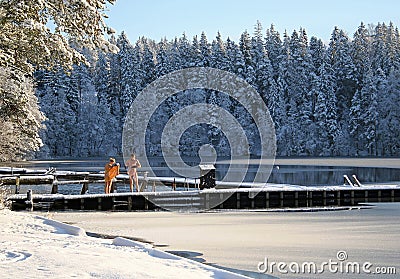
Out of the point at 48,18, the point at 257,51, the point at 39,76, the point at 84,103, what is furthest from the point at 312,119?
the point at 48,18

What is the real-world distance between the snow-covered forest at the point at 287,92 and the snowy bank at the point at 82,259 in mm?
68541

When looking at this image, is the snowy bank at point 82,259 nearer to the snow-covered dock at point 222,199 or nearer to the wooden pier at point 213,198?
the wooden pier at point 213,198

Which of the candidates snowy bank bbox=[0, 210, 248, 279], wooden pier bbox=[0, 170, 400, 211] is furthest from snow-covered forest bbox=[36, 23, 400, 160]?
snowy bank bbox=[0, 210, 248, 279]

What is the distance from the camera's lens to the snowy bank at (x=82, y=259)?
22.0 ft

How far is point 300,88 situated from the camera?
3292 inches

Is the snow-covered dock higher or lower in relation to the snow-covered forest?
lower

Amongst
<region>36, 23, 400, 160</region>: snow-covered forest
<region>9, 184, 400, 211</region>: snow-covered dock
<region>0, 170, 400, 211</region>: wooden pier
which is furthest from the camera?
<region>36, 23, 400, 160</region>: snow-covered forest

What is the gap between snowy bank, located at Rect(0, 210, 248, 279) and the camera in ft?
22.0

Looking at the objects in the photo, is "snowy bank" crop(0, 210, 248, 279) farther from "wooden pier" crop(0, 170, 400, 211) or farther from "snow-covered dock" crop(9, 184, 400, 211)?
"snow-covered dock" crop(9, 184, 400, 211)

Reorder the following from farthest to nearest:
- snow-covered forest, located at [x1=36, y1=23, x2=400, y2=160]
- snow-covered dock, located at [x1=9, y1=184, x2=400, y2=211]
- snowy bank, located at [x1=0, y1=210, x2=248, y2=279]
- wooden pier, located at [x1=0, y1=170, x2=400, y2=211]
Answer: snow-covered forest, located at [x1=36, y1=23, x2=400, y2=160] < snow-covered dock, located at [x1=9, y1=184, x2=400, y2=211] < wooden pier, located at [x1=0, y1=170, x2=400, y2=211] < snowy bank, located at [x1=0, y1=210, x2=248, y2=279]

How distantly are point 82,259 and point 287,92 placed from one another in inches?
3099

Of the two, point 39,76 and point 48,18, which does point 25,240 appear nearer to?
point 48,18

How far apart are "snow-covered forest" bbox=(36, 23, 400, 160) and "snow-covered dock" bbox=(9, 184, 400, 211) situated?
55.0 metres

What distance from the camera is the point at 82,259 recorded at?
24.5 ft
